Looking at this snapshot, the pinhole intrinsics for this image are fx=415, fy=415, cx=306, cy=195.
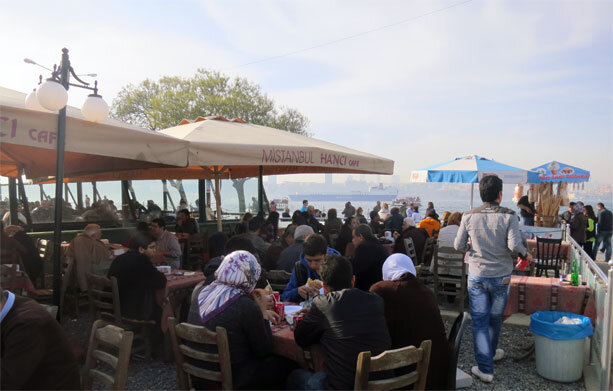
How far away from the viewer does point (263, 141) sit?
5.62 metres

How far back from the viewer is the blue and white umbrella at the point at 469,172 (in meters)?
8.79

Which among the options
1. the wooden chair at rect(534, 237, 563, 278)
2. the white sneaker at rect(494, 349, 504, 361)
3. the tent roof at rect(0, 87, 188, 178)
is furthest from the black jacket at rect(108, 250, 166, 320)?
the wooden chair at rect(534, 237, 563, 278)

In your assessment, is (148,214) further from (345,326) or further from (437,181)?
(345,326)

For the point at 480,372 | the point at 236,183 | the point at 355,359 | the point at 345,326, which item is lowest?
the point at 480,372

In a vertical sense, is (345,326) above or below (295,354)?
above

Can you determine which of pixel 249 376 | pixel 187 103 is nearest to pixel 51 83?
pixel 249 376

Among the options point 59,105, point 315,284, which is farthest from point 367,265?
point 59,105

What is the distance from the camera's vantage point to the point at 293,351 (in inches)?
112

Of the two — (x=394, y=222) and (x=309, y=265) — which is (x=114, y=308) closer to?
(x=309, y=265)

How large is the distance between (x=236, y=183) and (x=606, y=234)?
11.2 m

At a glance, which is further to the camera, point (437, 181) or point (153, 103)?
point (153, 103)

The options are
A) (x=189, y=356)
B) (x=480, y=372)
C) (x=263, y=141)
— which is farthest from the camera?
(x=263, y=141)

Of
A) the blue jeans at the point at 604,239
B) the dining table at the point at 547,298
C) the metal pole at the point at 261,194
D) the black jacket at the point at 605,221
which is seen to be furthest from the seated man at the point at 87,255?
the black jacket at the point at 605,221

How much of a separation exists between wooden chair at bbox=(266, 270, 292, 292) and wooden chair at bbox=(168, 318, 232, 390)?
179cm
